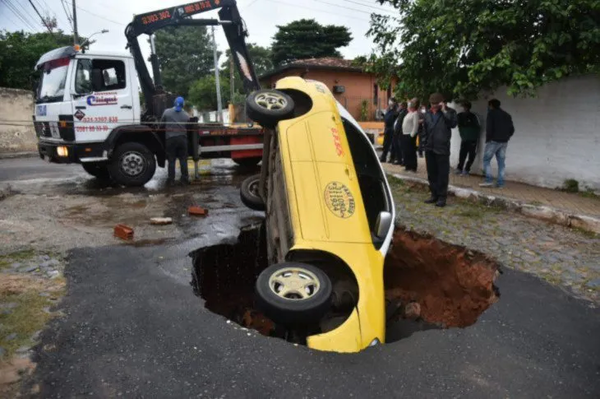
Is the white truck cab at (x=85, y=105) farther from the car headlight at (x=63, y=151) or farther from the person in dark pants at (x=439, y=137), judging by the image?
→ the person in dark pants at (x=439, y=137)

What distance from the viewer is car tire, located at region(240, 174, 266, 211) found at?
6.45m

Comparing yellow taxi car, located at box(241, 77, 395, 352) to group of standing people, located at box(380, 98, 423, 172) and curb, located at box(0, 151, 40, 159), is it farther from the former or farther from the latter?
curb, located at box(0, 151, 40, 159)

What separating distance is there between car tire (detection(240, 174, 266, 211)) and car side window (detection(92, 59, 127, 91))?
4.22 meters

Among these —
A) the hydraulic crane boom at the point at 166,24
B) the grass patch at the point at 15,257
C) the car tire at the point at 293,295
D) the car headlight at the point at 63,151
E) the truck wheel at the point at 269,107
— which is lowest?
the grass patch at the point at 15,257

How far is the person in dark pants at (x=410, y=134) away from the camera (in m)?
9.64

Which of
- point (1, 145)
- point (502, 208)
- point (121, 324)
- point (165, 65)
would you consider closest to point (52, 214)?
point (121, 324)

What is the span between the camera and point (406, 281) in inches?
219

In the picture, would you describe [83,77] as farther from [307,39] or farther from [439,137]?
[307,39]

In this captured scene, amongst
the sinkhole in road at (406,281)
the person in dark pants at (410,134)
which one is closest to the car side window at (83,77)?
the sinkhole in road at (406,281)

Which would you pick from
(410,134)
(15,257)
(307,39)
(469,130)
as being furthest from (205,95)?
(15,257)

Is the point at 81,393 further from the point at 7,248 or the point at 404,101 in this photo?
the point at 404,101

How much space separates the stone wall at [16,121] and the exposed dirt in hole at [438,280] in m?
17.4

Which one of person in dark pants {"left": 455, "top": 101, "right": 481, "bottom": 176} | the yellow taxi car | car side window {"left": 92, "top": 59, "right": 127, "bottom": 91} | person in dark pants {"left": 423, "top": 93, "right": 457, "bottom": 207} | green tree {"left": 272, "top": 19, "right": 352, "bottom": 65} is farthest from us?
green tree {"left": 272, "top": 19, "right": 352, "bottom": 65}

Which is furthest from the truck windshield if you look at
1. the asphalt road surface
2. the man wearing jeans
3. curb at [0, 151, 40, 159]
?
the man wearing jeans
